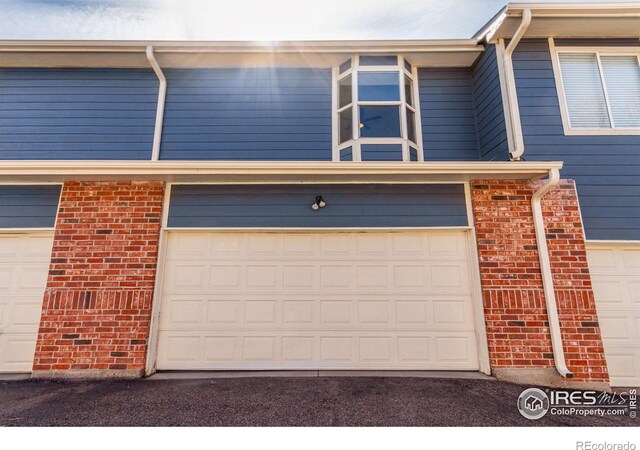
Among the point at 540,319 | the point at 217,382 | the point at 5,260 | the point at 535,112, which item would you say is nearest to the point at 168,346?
the point at 217,382

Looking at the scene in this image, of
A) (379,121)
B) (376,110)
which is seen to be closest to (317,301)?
(379,121)

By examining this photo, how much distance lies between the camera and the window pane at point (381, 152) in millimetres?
5020

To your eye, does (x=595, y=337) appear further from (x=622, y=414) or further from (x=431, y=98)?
(x=431, y=98)

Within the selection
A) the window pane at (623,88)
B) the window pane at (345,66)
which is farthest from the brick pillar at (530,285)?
the window pane at (345,66)

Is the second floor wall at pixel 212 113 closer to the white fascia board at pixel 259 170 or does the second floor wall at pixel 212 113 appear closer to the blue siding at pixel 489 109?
the blue siding at pixel 489 109

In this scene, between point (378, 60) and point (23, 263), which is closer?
point (23, 263)

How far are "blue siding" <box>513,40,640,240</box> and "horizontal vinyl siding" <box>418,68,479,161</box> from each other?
31.4 inches

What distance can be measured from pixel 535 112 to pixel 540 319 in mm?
2981

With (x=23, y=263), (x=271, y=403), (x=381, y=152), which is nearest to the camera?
Answer: (x=271, y=403)

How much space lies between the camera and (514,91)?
4746 millimetres

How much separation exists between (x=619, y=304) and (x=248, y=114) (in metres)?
6.13
